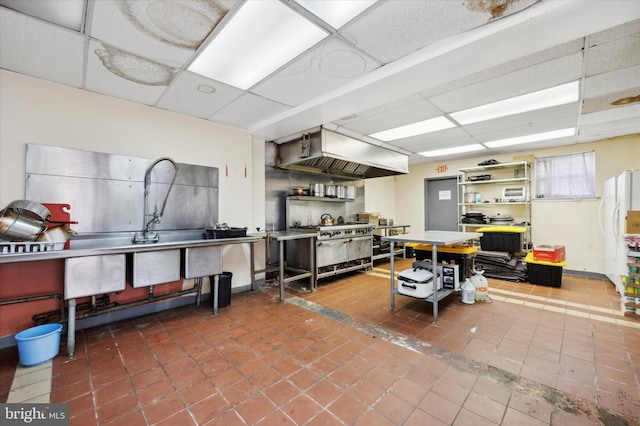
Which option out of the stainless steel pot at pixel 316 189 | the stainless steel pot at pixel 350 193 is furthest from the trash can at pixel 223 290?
the stainless steel pot at pixel 350 193

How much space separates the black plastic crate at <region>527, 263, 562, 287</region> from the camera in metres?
4.55

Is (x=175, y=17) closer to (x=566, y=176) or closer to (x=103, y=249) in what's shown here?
(x=103, y=249)

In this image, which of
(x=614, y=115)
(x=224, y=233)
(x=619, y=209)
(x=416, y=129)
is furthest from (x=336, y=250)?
(x=614, y=115)

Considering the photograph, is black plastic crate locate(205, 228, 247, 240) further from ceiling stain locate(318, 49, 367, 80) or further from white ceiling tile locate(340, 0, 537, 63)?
white ceiling tile locate(340, 0, 537, 63)

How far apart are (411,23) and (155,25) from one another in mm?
2062

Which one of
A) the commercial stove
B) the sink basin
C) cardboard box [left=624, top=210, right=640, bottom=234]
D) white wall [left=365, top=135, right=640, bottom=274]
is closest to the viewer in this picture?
the sink basin

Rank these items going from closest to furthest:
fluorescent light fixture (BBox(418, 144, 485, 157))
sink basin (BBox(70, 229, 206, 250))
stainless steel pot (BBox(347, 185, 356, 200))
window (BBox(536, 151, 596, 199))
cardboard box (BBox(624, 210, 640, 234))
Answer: sink basin (BBox(70, 229, 206, 250))
cardboard box (BBox(624, 210, 640, 234))
window (BBox(536, 151, 596, 199))
fluorescent light fixture (BBox(418, 144, 485, 157))
stainless steel pot (BBox(347, 185, 356, 200))

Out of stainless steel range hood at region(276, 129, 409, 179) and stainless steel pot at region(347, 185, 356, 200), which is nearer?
stainless steel range hood at region(276, 129, 409, 179)

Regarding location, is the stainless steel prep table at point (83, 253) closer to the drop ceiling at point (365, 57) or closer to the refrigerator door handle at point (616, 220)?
the drop ceiling at point (365, 57)

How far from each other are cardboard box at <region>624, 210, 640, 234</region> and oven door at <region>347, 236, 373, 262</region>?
12.4ft

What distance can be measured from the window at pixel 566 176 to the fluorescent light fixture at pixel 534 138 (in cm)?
98

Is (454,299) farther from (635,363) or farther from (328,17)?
(328,17)

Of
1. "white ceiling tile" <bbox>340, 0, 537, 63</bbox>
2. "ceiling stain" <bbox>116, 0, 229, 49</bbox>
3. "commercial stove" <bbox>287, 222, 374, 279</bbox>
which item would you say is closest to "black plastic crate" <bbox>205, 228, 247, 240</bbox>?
"commercial stove" <bbox>287, 222, 374, 279</bbox>

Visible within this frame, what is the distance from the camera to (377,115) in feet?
13.2
